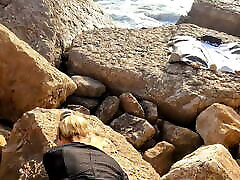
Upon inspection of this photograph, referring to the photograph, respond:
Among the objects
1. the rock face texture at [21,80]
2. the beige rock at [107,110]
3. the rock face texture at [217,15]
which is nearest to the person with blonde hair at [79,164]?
the rock face texture at [21,80]

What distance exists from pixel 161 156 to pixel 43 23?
1.46 metres

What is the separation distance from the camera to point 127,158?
2420mm

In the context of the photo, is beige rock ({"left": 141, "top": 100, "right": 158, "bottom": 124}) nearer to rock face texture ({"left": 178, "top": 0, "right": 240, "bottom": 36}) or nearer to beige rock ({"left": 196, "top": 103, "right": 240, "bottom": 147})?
beige rock ({"left": 196, "top": 103, "right": 240, "bottom": 147})

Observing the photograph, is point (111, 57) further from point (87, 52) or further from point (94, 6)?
point (94, 6)

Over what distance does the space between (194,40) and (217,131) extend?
1.29 meters

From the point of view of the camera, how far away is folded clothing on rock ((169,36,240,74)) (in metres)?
3.73

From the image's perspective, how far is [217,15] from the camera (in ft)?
16.8

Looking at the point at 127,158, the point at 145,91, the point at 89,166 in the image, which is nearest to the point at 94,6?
the point at 145,91

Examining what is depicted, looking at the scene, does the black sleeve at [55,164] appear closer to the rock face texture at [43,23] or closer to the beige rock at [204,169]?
the beige rock at [204,169]

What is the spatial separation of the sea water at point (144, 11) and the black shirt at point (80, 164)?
14.5 feet

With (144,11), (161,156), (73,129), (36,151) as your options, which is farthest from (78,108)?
(144,11)

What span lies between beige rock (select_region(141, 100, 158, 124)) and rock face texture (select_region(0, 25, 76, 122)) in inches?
26.5

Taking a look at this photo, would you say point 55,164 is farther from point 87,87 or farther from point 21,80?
point 87,87

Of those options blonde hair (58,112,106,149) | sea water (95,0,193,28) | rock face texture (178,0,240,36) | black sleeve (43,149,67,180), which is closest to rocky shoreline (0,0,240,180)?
blonde hair (58,112,106,149)
